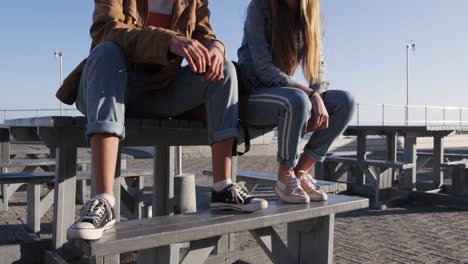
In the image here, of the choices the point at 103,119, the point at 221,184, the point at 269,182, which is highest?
the point at 103,119

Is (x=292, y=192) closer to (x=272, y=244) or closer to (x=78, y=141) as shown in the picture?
(x=272, y=244)

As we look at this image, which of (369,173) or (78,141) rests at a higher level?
(78,141)

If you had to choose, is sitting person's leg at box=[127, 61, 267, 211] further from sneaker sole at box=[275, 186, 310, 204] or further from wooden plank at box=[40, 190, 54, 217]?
wooden plank at box=[40, 190, 54, 217]

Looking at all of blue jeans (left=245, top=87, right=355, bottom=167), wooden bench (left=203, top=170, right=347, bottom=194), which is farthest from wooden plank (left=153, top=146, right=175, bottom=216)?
blue jeans (left=245, top=87, right=355, bottom=167)

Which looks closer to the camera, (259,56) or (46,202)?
(259,56)

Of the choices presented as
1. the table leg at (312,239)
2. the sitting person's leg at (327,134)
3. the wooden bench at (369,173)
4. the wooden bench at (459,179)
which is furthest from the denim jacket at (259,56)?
the wooden bench at (459,179)

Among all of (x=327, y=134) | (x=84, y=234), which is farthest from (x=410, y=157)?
(x=84, y=234)

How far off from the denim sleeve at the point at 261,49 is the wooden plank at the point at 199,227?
61cm

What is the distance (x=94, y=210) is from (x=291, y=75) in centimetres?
132

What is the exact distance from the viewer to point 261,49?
2.40m

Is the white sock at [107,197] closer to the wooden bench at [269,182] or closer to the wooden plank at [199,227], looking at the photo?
the wooden plank at [199,227]

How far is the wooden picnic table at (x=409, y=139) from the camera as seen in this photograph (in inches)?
256

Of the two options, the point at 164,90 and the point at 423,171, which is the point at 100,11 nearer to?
the point at 164,90

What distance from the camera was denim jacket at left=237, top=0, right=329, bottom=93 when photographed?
2342mm
